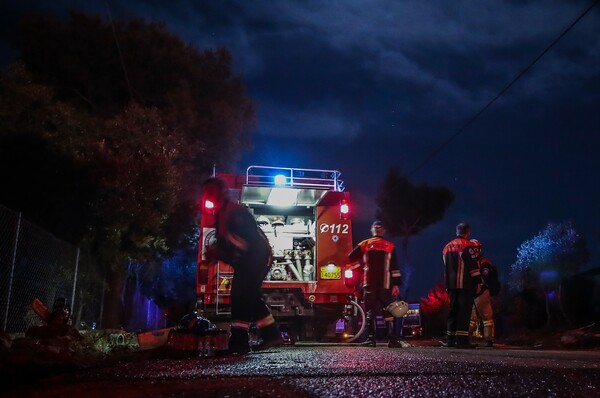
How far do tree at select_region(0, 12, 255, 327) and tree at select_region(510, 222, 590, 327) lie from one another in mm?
9638

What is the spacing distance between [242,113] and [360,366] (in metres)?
14.9

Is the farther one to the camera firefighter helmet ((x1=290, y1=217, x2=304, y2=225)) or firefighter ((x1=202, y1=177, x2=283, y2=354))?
firefighter helmet ((x1=290, y1=217, x2=304, y2=225))

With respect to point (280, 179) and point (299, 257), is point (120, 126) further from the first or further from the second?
point (299, 257)

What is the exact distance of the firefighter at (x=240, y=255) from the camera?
6.95 meters

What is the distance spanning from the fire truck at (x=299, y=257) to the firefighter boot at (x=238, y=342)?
3.28 metres

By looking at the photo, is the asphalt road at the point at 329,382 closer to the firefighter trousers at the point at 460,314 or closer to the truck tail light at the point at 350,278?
the firefighter trousers at the point at 460,314

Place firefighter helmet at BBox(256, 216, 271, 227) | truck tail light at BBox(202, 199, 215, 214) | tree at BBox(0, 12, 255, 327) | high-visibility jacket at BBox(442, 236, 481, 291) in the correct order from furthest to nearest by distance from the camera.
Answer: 1. tree at BBox(0, 12, 255, 327)
2. firefighter helmet at BBox(256, 216, 271, 227)
3. truck tail light at BBox(202, 199, 215, 214)
4. high-visibility jacket at BBox(442, 236, 481, 291)

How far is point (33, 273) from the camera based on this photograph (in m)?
8.89

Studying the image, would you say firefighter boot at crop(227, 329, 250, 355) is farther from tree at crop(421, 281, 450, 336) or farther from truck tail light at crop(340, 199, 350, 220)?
tree at crop(421, 281, 450, 336)

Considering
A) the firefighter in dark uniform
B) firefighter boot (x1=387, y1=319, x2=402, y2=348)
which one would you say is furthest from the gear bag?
firefighter boot (x1=387, y1=319, x2=402, y2=348)

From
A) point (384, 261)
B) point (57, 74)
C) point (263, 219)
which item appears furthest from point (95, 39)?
point (384, 261)

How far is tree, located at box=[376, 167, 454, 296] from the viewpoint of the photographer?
3753 centimetres

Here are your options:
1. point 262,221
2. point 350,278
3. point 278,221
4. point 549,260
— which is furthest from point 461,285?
point 549,260

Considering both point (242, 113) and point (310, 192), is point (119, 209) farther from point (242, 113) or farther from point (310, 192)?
point (242, 113)
